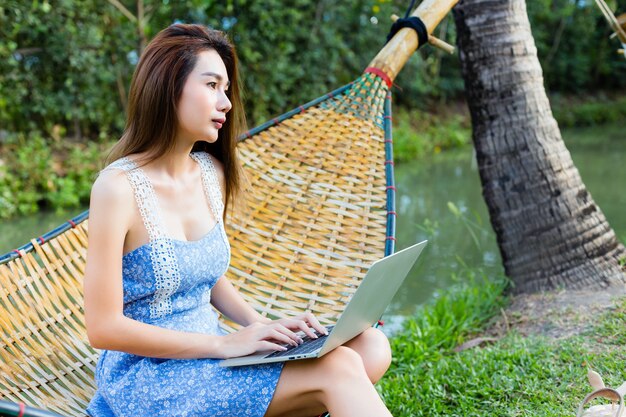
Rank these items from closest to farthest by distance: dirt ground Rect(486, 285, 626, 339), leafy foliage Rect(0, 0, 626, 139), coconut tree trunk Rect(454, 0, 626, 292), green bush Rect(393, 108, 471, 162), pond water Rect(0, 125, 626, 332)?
1. dirt ground Rect(486, 285, 626, 339)
2. coconut tree trunk Rect(454, 0, 626, 292)
3. pond water Rect(0, 125, 626, 332)
4. leafy foliage Rect(0, 0, 626, 139)
5. green bush Rect(393, 108, 471, 162)

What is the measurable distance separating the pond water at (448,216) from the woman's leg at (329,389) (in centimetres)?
173

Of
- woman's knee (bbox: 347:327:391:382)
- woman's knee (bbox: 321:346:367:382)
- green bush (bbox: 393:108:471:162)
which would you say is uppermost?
woman's knee (bbox: 321:346:367:382)

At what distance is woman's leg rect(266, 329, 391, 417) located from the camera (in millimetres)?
1389

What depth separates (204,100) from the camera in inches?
62.6

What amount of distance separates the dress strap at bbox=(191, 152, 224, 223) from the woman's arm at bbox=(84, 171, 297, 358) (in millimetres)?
288

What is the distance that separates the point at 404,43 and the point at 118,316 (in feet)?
5.45

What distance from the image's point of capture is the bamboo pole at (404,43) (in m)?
2.70

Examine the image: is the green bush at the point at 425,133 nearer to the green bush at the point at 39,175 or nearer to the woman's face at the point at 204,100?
the green bush at the point at 39,175

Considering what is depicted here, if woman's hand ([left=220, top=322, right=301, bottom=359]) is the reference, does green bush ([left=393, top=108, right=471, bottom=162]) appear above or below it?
below

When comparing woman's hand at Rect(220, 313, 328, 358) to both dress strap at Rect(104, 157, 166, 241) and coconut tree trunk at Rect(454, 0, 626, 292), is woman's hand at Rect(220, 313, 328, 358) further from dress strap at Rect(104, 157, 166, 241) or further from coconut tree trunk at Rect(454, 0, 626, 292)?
coconut tree trunk at Rect(454, 0, 626, 292)

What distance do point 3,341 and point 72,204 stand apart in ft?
12.9

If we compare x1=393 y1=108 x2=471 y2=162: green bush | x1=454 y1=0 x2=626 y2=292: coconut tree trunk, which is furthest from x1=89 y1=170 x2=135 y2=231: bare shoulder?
x1=393 y1=108 x2=471 y2=162: green bush

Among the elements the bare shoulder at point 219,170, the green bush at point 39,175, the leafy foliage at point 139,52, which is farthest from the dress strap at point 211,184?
the green bush at point 39,175

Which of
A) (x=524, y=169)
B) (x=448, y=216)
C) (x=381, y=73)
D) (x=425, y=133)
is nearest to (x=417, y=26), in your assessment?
(x=381, y=73)
